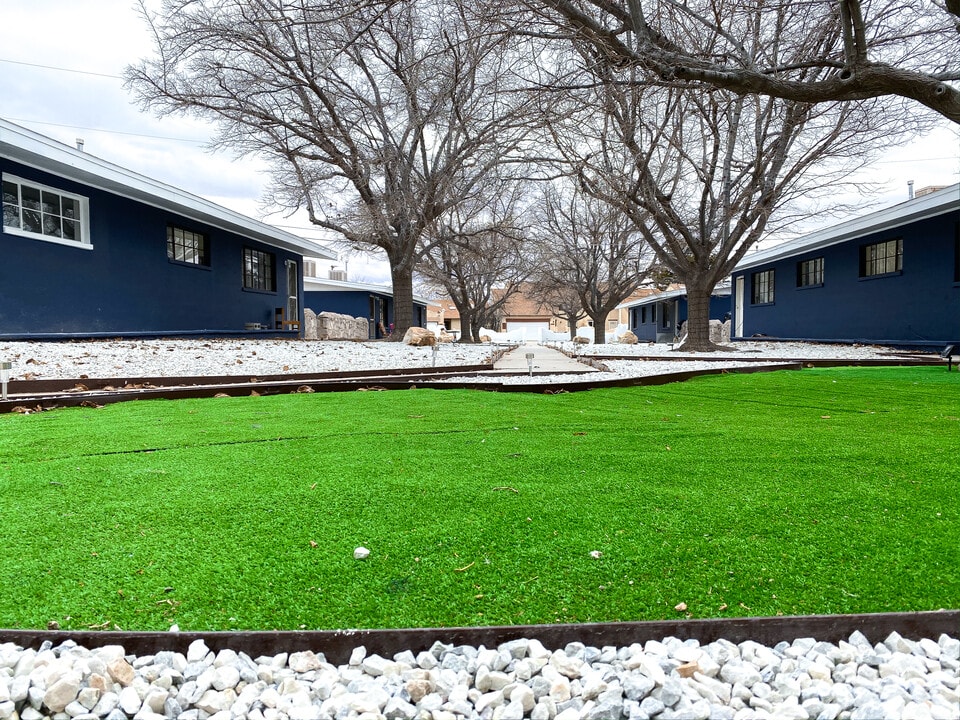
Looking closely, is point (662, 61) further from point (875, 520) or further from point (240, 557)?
point (240, 557)

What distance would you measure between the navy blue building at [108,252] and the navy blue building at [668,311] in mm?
21334

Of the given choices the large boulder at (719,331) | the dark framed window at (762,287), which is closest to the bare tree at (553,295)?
the large boulder at (719,331)

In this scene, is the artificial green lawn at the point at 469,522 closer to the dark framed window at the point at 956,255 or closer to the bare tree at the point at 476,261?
the dark framed window at the point at 956,255

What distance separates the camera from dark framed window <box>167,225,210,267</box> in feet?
44.0

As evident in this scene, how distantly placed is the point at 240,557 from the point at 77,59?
57.9 feet

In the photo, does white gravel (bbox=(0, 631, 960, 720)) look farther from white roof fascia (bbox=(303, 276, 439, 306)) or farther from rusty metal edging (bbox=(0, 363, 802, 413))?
white roof fascia (bbox=(303, 276, 439, 306))

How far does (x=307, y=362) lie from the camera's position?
29.2 ft

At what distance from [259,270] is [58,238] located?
7405 millimetres

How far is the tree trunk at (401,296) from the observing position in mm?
15508

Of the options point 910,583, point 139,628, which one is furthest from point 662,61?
point 139,628

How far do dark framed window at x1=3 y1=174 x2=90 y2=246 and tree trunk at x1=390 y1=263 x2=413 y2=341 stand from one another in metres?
7.12

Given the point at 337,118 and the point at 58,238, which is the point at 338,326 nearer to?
the point at 337,118

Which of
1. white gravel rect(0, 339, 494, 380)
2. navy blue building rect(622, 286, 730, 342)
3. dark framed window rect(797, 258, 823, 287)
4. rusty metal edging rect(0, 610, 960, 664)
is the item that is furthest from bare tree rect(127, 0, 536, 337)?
navy blue building rect(622, 286, 730, 342)

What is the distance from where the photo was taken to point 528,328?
60281 millimetres
